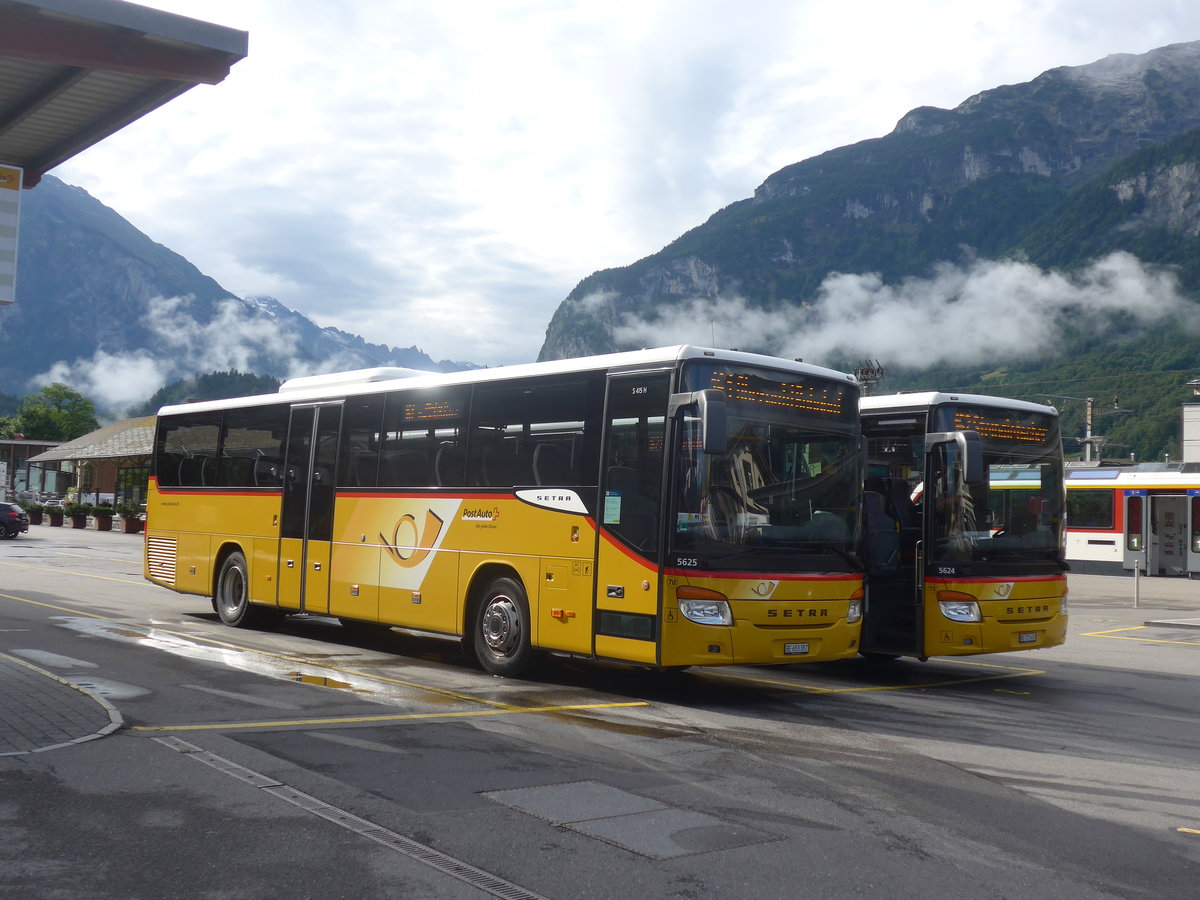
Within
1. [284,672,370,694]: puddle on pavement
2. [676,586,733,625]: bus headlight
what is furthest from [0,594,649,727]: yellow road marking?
[676,586,733,625]: bus headlight

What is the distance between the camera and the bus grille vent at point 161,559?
55.7 ft

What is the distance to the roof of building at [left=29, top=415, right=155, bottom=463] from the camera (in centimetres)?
6097

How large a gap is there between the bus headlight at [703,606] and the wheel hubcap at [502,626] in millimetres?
2086

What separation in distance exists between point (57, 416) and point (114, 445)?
8837cm

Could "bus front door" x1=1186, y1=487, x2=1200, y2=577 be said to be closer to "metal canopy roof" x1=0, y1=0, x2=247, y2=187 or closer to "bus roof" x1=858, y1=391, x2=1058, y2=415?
"bus roof" x1=858, y1=391, x2=1058, y2=415

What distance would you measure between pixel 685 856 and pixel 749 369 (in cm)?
544

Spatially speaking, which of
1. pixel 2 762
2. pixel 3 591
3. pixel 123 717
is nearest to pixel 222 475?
pixel 3 591

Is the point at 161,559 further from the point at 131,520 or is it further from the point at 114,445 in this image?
the point at 114,445

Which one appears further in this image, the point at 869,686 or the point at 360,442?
the point at 360,442

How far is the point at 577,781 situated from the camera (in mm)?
6695

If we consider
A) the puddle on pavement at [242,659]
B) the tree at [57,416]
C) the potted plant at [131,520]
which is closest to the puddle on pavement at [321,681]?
the puddle on pavement at [242,659]

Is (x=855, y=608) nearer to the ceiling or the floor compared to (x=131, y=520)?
nearer to the floor

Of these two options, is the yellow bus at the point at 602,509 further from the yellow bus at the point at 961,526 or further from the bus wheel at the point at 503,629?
the yellow bus at the point at 961,526


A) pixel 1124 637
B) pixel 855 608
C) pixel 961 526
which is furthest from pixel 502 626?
pixel 1124 637
